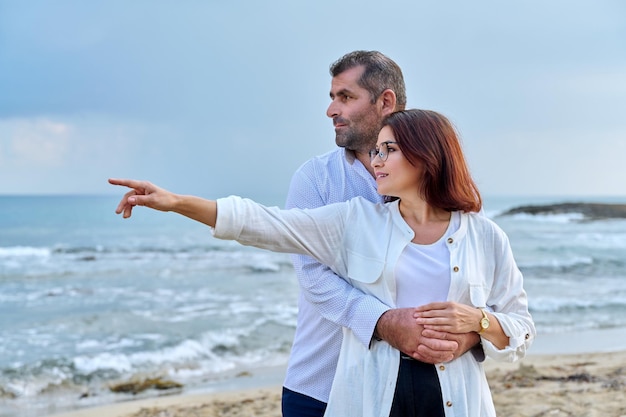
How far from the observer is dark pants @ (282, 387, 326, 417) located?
2703 mm

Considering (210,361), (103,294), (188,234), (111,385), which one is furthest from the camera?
(188,234)

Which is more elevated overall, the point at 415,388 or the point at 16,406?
the point at 415,388

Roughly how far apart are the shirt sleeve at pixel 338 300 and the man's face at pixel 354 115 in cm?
50

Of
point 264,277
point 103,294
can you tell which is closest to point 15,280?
point 103,294

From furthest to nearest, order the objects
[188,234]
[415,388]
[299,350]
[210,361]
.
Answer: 1. [188,234]
2. [210,361]
3. [299,350]
4. [415,388]

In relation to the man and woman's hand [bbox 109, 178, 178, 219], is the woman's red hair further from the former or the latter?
woman's hand [bbox 109, 178, 178, 219]

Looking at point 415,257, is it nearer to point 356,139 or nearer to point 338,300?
point 338,300

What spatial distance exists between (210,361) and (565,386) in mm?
3876

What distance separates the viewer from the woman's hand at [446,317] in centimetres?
220

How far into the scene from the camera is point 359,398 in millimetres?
2299

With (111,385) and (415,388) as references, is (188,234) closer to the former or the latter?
(111,385)

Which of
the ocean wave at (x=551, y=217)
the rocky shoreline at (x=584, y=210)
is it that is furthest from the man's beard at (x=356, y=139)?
the rocky shoreline at (x=584, y=210)

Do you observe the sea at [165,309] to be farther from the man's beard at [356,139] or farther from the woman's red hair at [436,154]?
the woman's red hair at [436,154]

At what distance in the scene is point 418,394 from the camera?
224 centimetres
